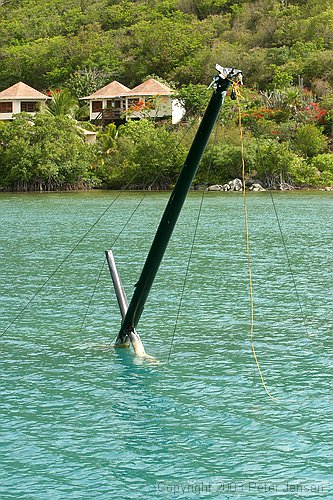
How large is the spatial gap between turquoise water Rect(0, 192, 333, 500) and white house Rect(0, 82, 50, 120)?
253 feet

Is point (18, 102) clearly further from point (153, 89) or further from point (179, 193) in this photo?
point (179, 193)

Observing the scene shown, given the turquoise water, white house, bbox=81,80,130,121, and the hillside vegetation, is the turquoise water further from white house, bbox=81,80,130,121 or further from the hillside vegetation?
white house, bbox=81,80,130,121

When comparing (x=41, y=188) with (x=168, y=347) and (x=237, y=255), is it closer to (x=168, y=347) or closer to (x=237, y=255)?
(x=237, y=255)

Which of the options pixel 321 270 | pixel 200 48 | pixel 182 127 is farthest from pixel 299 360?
pixel 200 48

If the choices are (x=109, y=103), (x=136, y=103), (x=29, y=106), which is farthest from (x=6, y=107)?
(x=136, y=103)

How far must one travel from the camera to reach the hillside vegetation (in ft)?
287

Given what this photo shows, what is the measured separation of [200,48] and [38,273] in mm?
100941

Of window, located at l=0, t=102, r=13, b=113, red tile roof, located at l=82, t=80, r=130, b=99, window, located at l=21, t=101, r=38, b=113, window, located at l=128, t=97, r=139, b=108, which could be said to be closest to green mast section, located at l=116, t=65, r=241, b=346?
window, located at l=128, t=97, r=139, b=108

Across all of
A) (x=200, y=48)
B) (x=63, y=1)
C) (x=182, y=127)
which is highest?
(x=63, y=1)

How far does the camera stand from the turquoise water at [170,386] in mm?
12578

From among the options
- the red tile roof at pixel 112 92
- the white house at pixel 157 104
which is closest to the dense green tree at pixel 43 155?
the white house at pixel 157 104

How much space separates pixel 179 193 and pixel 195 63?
106m

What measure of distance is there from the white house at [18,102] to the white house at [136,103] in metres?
6.69

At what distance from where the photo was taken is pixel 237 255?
3616 centimetres
